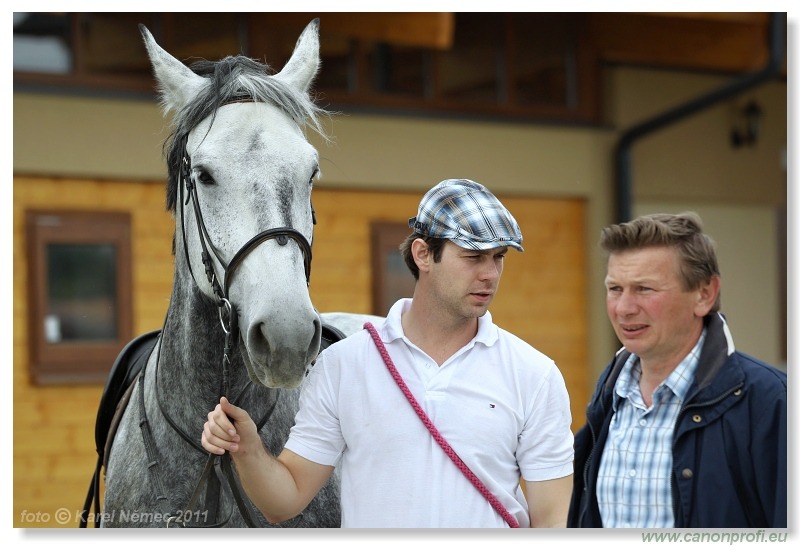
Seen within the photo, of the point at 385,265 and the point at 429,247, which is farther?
the point at 385,265

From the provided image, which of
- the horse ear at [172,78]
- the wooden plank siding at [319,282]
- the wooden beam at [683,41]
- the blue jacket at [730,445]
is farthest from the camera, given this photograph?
the wooden beam at [683,41]

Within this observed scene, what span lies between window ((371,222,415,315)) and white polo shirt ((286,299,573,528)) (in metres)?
3.80

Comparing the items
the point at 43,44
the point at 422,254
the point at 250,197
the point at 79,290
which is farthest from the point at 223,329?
the point at 43,44

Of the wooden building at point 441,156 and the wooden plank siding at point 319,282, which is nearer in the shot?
the wooden plank siding at point 319,282

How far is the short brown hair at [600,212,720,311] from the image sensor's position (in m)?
2.09

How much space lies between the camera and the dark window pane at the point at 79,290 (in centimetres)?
521

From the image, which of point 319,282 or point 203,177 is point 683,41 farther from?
point 203,177

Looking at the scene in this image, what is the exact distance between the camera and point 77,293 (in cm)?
528

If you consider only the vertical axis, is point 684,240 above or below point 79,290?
above

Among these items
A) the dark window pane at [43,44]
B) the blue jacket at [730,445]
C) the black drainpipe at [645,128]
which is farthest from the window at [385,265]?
the blue jacket at [730,445]

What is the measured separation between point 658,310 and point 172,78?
136 cm

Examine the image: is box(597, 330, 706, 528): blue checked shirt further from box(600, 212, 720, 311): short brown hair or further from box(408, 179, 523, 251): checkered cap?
box(408, 179, 523, 251): checkered cap

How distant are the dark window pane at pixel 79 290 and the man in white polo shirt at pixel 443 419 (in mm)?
3325

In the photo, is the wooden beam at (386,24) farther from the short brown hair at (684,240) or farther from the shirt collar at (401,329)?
the short brown hair at (684,240)
